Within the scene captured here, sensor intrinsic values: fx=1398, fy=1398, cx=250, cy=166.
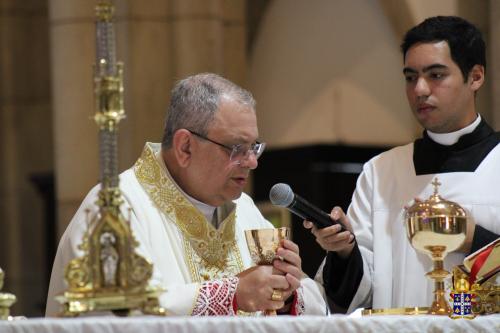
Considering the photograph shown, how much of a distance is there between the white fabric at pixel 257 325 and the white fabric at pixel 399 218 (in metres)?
1.65

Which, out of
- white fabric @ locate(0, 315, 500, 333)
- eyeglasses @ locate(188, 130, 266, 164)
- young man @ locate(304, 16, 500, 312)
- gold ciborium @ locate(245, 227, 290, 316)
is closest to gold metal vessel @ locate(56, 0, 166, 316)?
white fabric @ locate(0, 315, 500, 333)

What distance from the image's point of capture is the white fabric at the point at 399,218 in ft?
19.0

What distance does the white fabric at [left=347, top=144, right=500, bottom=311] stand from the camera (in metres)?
5.78

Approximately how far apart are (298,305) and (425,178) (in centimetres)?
117

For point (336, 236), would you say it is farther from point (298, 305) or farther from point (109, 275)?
point (109, 275)

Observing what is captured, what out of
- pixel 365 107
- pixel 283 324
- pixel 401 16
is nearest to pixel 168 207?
pixel 283 324

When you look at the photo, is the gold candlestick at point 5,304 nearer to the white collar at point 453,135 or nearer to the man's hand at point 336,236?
the man's hand at point 336,236

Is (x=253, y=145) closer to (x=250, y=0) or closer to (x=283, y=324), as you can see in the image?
(x=283, y=324)

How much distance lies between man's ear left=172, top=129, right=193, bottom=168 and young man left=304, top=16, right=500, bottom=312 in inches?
29.9

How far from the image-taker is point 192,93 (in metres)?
5.41

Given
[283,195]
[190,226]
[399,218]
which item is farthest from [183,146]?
[399,218]

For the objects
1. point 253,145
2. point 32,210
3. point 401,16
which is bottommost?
point 32,210

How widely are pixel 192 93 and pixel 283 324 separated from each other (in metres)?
1.72

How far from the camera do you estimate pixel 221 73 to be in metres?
10.5
